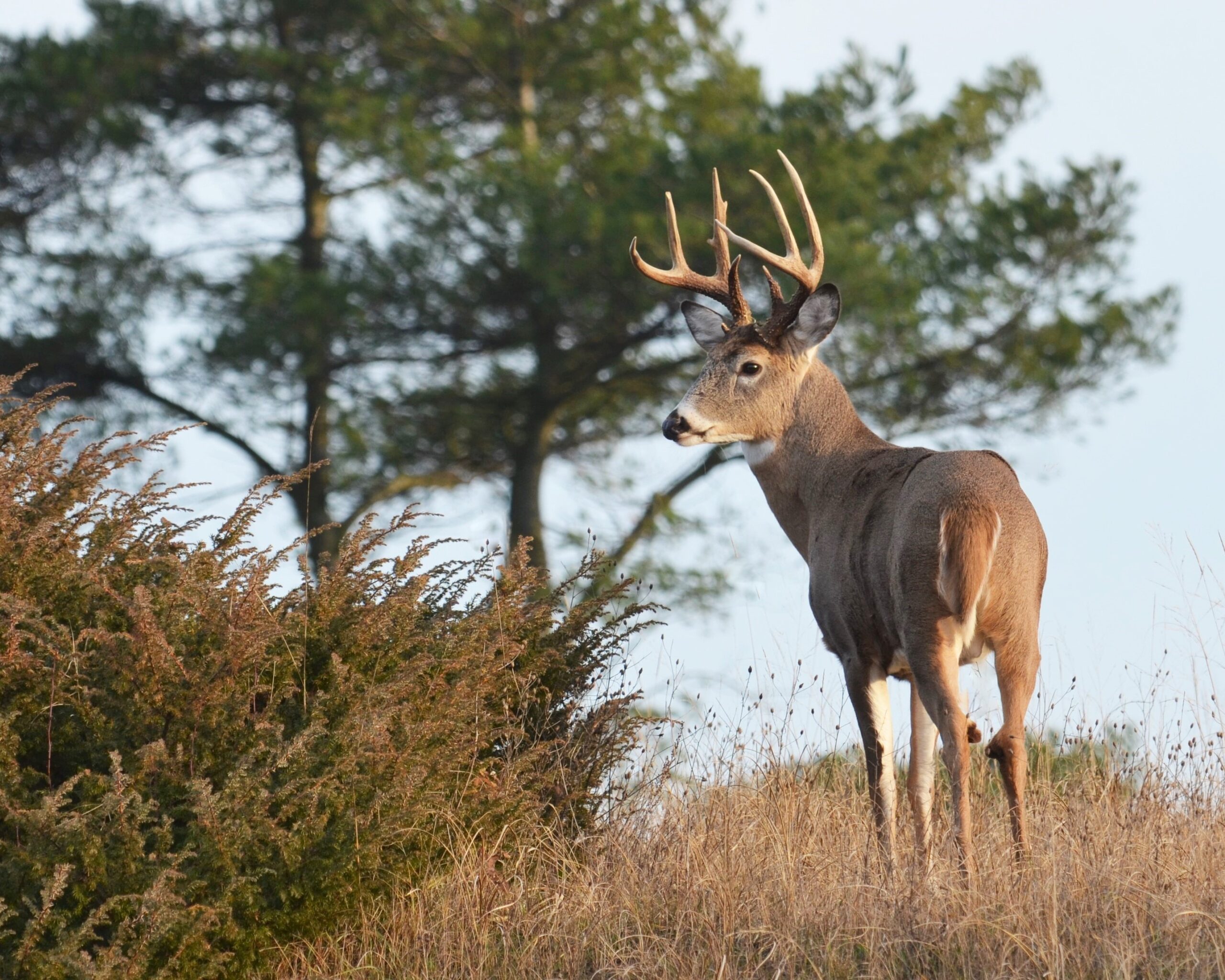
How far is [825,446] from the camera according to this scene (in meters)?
6.28

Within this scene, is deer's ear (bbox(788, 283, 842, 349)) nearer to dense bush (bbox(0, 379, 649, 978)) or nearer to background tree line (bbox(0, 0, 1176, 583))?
dense bush (bbox(0, 379, 649, 978))

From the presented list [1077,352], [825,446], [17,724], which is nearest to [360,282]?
[1077,352]

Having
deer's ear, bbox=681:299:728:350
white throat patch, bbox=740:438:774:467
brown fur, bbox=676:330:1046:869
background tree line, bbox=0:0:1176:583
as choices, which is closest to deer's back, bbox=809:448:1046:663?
brown fur, bbox=676:330:1046:869

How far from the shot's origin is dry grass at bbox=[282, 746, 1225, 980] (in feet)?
14.2

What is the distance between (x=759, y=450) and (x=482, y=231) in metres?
8.47

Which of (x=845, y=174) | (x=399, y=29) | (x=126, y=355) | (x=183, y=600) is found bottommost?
(x=183, y=600)

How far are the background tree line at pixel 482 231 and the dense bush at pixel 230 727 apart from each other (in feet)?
25.8

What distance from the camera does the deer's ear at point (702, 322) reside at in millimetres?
7219

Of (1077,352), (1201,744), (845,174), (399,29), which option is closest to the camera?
(1201,744)

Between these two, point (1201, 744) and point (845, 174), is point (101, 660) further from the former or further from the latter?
point (845, 174)

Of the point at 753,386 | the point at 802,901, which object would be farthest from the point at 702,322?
the point at 802,901

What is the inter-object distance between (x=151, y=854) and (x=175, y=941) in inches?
10.8

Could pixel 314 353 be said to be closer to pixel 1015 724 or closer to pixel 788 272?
pixel 788 272

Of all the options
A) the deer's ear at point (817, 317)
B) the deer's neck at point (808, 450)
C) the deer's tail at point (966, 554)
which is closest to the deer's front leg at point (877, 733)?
the deer's tail at point (966, 554)
